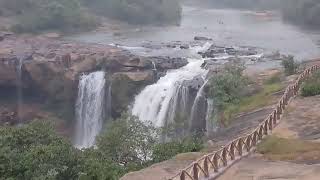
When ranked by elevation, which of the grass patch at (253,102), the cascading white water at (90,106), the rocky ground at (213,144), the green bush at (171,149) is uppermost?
the grass patch at (253,102)

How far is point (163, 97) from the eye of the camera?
39.4 metres

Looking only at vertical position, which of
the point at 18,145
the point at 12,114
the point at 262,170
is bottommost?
the point at 12,114

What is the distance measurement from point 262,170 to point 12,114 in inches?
1307

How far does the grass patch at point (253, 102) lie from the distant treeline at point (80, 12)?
132 ft

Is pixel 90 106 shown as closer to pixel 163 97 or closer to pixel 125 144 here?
pixel 163 97

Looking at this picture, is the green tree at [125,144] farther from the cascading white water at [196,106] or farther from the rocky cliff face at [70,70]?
the rocky cliff face at [70,70]

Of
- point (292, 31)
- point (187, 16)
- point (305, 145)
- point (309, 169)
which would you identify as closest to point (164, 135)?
point (305, 145)

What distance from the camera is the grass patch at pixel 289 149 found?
18141mm

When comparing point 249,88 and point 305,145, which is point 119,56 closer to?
point 249,88

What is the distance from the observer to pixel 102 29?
69.0 meters

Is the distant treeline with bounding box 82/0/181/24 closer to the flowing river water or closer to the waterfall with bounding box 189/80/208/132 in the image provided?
the flowing river water

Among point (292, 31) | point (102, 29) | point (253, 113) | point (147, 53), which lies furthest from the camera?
point (102, 29)

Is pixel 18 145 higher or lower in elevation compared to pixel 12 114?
higher

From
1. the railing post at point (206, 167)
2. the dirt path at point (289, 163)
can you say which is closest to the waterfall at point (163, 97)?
the dirt path at point (289, 163)
